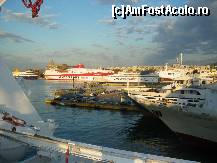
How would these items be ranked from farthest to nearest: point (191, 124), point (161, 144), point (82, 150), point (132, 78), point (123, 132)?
point (132, 78), point (123, 132), point (161, 144), point (191, 124), point (82, 150)

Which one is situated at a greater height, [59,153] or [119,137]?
[59,153]

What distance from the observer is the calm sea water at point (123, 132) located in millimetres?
27150

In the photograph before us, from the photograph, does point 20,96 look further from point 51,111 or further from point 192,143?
point 51,111

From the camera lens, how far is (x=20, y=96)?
1443cm

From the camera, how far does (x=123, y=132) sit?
3516cm

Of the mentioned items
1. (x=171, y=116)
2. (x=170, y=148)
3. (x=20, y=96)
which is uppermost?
(x=20, y=96)

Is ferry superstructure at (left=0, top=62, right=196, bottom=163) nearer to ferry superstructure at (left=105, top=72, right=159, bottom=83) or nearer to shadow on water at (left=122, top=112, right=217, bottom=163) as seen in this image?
shadow on water at (left=122, top=112, right=217, bottom=163)

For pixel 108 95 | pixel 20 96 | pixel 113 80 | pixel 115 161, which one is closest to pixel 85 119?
pixel 108 95

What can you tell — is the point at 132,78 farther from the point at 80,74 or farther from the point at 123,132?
the point at 123,132

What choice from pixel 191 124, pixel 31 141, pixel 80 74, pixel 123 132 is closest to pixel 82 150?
pixel 31 141

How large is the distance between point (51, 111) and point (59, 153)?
40815 millimetres

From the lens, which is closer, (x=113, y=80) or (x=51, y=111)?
(x=51, y=111)

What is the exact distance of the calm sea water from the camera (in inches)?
1069

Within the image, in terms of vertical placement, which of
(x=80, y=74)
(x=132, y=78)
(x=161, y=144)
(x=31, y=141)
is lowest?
(x=161, y=144)
